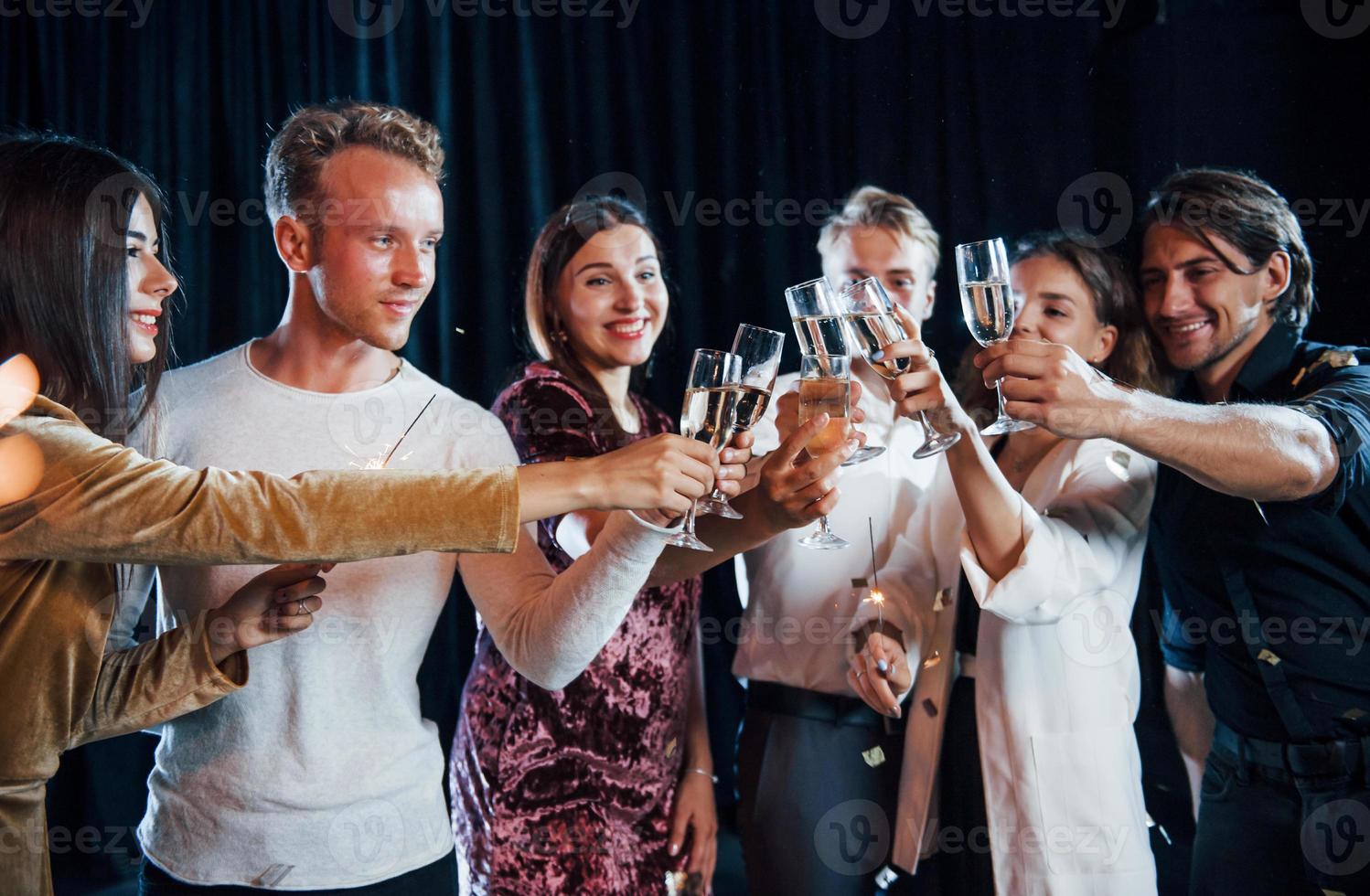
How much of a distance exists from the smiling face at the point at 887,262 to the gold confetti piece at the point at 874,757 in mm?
938

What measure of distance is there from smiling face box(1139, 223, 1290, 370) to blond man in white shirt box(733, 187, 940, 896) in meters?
0.55

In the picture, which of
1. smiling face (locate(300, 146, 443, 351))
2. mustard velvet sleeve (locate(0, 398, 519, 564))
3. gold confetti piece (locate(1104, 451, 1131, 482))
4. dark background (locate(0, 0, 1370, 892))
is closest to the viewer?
mustard velvet sleeve (locate(0, 398, 519, 564))

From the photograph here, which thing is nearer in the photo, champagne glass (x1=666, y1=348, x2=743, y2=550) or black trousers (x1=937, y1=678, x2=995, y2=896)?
champagne glass (x1=666, y1=348, x2=743, y2=550)

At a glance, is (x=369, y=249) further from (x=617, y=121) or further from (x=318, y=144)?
(x=617, y=121)

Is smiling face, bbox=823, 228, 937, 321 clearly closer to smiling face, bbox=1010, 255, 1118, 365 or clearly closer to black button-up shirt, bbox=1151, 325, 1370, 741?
smiling face, bbox=1010, 255, 1118, 365

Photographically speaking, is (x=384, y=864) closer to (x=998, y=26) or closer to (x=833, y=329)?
(x=833, y=329)

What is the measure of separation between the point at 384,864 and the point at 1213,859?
1.48 m

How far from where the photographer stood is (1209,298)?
77.0 inches

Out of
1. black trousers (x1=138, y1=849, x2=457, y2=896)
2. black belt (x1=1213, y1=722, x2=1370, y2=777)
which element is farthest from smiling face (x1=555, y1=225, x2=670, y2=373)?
black belt (x1=1213, y1=722, x2=1370, y2=777)

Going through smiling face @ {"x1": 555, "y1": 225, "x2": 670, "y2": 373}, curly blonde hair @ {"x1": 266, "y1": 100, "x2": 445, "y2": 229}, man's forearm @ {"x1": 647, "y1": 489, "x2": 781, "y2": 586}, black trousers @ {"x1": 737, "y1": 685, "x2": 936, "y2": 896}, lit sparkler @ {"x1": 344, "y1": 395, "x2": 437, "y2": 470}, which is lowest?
black trousers @ {"x1": 737, "y1": 685, "x2": 936, "y2": 896}

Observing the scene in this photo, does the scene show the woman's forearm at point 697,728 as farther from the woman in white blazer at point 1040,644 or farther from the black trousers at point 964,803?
the black trousers at point 964,803

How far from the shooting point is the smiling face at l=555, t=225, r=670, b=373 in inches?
81.4

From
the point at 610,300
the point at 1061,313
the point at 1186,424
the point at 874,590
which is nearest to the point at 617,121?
the point at 610,300

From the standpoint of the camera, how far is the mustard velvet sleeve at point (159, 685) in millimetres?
1316
